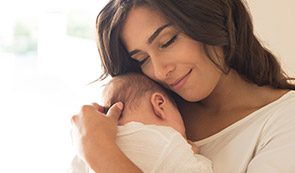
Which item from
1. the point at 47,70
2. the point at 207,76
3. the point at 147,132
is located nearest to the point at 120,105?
the point at 147,132

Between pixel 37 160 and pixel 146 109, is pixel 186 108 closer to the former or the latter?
pixel 146 109

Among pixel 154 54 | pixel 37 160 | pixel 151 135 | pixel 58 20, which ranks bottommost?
pixel 37 160

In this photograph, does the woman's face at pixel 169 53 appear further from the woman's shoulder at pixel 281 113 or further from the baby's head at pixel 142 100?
the woman's shoulder at pixel 281 113

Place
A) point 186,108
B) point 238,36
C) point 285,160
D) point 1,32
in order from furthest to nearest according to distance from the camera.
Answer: point 1,32 < point 186,108 < point 238,36 < point 285,160

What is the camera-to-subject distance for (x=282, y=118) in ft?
3.79

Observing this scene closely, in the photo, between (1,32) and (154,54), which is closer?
(154,54)

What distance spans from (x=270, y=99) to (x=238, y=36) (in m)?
0.20

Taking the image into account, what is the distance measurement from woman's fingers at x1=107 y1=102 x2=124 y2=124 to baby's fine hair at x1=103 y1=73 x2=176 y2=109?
0.7 inches

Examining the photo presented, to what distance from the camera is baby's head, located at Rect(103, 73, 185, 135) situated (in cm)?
120

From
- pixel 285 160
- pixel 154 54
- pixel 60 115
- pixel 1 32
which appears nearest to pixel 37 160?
pixel 60 115

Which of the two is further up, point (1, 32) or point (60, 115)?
point (1, 32)

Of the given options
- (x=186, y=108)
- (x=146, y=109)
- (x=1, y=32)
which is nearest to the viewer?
(x=146, y=109)

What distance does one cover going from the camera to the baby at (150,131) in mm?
1093

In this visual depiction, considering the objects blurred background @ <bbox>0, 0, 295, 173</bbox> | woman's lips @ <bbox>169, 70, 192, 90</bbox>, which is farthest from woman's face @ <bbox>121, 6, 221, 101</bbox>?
blurred background @ <bbox>0, 0, 295, 173</bbox>
